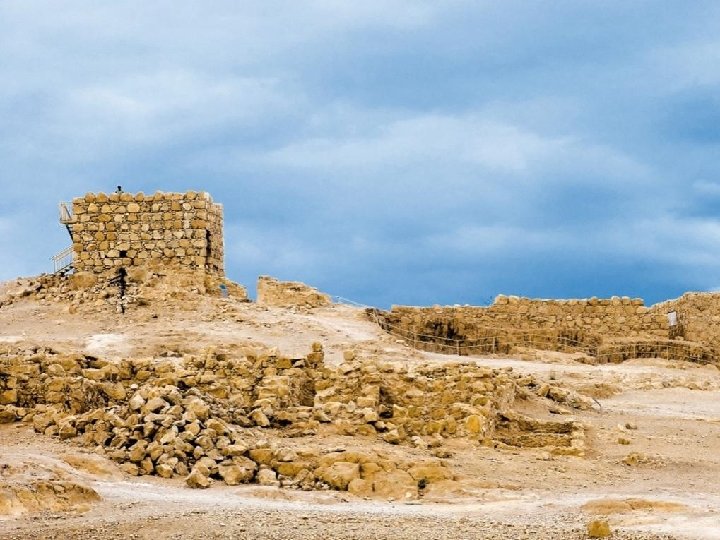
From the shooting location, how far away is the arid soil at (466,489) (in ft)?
34.2

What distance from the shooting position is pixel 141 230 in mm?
28938

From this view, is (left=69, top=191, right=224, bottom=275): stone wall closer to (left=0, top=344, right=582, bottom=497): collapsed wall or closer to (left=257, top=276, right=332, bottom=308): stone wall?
(left=257, top=276, right=332, bottom=308): stone wall

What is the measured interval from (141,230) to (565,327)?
11634 millimetres

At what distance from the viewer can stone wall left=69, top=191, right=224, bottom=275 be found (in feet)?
94.4

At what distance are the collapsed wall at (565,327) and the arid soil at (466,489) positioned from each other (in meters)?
5.88

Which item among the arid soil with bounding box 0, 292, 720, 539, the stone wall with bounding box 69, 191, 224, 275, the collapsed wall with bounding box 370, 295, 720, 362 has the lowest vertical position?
the arid soil with bounding box 0, 292, 720, 539

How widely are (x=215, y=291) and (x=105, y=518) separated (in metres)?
18.1

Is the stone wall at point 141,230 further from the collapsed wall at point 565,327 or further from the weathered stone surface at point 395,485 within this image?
the weathered stone surface at point 395,485

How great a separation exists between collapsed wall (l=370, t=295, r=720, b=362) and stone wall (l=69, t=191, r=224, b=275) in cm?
478

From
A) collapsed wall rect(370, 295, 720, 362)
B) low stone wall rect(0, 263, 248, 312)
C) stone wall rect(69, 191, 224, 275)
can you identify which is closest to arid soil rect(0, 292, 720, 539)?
low stone wall rect(0, 263, 248, 312)

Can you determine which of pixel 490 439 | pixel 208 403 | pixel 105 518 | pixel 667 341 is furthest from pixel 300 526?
pixel 667 341

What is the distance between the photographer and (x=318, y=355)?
56.9 ft

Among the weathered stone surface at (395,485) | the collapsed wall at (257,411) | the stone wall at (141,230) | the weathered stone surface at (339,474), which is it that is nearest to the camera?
the weathered stone surface at (395,485)

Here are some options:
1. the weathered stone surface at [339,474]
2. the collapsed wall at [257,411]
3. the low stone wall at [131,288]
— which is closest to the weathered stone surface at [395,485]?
the collapsed wall at [257,411]
